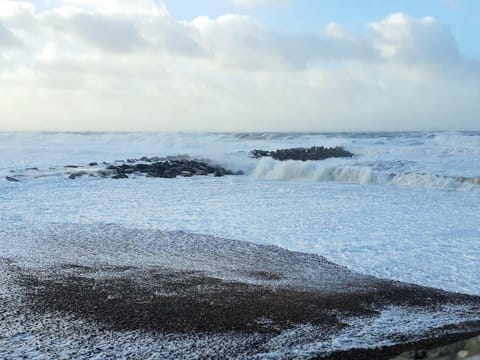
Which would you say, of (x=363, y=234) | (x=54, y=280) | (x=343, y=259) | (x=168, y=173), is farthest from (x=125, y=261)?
(x=168, y=173)

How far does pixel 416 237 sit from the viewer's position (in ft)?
32.8

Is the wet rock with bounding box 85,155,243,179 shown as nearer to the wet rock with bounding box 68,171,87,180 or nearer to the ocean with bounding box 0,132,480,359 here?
the wet rock with bounding box 68,171,87,180

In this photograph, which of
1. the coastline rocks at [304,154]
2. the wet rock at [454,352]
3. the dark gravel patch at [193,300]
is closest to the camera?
the wet rock at [454,352]

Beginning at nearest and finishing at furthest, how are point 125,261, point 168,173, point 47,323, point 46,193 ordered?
point 47,323 < point 125,261 < point 46,193 < point 168,173

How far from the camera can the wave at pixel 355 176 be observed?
19.8 meters

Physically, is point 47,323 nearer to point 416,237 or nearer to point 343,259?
point 343,259

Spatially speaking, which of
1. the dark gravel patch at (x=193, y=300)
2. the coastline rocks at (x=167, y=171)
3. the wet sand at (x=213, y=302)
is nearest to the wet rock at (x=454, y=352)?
the wet sand at (x=213, y=302)

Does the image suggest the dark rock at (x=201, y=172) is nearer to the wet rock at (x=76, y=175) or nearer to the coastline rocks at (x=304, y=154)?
the wet rock at (x=76, y=175)

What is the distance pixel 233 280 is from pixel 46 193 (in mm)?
12223

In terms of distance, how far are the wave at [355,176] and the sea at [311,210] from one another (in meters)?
0.05

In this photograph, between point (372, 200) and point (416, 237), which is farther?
point (372, 200)

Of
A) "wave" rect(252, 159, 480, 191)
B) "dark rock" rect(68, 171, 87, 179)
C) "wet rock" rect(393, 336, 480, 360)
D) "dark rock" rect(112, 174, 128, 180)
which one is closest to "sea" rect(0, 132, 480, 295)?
"wave" rect(252, 159, 480, 191)

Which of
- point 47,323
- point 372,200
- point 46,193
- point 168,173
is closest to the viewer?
point 47,323

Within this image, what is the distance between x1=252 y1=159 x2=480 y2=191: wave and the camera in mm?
19763
